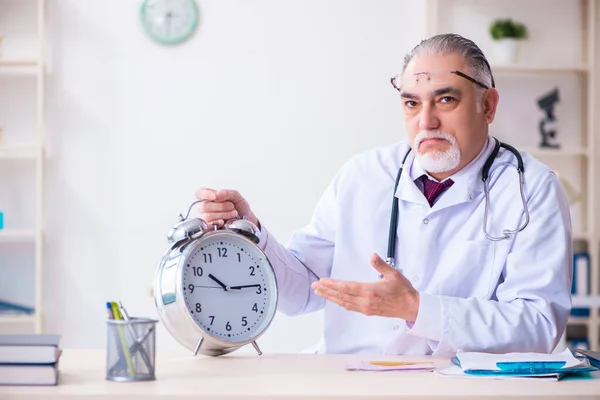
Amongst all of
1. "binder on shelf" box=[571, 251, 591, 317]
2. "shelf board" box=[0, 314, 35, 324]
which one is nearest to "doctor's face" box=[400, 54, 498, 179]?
"binder on shelf" box=[571, 251, 591, 317]

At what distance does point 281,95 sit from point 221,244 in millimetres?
2780

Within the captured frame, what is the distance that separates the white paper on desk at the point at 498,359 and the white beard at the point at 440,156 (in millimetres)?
628

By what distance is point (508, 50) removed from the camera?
14.7 ft

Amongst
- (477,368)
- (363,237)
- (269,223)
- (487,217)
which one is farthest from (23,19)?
(477,368)

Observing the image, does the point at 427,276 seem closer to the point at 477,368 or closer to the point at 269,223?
the point at 477,368

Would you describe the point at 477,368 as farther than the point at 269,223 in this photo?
No

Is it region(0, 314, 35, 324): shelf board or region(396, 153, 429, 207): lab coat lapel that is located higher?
region(396, 153, 429, 207): lab coat lapel

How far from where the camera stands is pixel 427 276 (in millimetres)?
2150

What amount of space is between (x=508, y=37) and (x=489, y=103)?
2.33 m

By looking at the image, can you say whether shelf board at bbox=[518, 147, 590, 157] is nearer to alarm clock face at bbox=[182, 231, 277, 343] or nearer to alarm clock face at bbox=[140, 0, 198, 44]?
alarm clock face at bbox=[140, 0, 198, 44]

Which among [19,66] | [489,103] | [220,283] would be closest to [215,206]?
[220,283]

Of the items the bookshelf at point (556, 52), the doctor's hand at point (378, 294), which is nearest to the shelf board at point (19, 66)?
the bookshelf at point (556, 52)

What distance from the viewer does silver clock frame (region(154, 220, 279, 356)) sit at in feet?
5.71

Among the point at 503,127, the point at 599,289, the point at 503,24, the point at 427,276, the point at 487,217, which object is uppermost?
the point at 503,24
